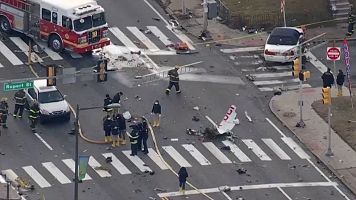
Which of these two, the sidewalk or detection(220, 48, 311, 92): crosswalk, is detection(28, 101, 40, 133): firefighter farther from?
detection(220, 48, 311, 92): crosswalk

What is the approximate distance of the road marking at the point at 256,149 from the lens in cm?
6538

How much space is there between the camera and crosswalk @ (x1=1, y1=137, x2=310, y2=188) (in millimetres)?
62156

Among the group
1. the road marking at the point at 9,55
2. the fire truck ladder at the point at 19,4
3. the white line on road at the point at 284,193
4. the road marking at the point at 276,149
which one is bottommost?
the white line on road at the point at 284,193

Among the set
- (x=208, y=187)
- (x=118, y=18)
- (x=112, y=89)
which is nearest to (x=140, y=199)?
(x=208, y=187)

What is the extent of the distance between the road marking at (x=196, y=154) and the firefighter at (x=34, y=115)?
6.98m

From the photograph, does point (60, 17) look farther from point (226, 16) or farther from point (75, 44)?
point (226, 16)

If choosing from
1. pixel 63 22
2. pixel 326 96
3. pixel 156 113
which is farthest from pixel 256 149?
pixel 63 22

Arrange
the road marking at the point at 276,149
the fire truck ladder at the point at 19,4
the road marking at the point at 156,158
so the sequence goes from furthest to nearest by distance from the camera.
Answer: the fire truck ladder at the point at 19,4
the road marking at the point at 276,149
the road marking at the point at 156,158

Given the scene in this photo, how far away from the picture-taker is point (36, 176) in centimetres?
6194

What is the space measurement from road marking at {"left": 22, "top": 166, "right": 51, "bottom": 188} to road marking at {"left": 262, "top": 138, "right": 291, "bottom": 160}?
11328 mm

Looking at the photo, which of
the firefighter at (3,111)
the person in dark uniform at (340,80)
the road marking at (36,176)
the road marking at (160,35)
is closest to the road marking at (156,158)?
the road marking at (36,176)

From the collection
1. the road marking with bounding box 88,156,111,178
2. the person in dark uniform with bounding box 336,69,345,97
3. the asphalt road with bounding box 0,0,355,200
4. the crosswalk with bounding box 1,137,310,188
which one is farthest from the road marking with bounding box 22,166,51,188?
the person in dark uniform with bounding box 336,69,345,97

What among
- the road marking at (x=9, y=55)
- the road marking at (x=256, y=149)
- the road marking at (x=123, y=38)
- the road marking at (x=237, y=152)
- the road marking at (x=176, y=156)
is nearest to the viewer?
the road marking at (x=176, y=156)

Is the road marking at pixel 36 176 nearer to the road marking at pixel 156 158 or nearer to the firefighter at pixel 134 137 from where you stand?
the firefighter at pixel 134 137
